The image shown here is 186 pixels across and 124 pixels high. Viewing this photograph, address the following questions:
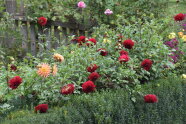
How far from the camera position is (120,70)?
312 centimetres

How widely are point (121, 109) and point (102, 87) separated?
0.42 metres

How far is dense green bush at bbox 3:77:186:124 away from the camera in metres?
2.47

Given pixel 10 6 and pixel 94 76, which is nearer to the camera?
pixel 94 76

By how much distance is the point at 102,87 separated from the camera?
317 centimetres

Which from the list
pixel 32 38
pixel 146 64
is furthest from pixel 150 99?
pixel 32 38

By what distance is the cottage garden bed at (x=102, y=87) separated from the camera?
2605mm

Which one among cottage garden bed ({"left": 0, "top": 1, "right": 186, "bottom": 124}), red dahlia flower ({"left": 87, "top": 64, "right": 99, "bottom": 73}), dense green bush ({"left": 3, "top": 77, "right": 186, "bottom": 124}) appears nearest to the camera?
dense green bush ({"left": 3, "top": 77, "right": 186, "bottom": 124})

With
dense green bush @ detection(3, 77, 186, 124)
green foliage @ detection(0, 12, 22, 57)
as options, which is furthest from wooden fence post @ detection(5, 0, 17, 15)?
dense green bush @ detection(3, 77, 186, 124)

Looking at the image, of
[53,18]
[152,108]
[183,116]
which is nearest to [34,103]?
[152,108]

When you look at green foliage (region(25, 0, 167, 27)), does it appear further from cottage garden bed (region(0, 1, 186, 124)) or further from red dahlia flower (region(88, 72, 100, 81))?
red dahlia flower (region(88, 72, 100, 81))

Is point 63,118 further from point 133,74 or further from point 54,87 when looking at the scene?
point 133,74

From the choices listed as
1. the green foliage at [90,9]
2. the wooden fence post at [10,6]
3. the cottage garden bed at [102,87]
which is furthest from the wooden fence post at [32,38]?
Answer: the cottage garden bed at [102,87]

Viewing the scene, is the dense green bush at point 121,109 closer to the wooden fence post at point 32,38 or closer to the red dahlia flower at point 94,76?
the red dahlia flower at point 94,76

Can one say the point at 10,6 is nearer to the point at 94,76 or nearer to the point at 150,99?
the point at 94,76
